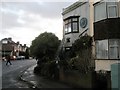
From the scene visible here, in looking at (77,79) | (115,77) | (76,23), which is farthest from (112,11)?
(76,23)

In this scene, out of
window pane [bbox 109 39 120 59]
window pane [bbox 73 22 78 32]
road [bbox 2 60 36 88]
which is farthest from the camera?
window pane [bbox 73 22 78 32]

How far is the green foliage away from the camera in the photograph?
2775 centimetres

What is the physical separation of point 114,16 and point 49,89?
672cm

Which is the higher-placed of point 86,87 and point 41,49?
point 41,49

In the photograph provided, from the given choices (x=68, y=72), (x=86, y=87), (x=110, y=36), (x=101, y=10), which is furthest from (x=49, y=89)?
(x=101, y=10)

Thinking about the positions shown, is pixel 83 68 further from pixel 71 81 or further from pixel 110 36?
pixel 110 36

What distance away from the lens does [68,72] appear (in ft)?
62.7

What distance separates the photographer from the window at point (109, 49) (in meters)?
18.1

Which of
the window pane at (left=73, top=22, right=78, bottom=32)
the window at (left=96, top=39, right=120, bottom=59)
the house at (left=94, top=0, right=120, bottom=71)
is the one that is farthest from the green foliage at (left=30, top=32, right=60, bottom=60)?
the window at (left=96, top=39, right=120, bottom=59)

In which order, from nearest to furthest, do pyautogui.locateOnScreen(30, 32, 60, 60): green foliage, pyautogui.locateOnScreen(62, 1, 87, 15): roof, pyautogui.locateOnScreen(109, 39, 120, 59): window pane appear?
pyautogui.locateOnScreen(109, 39, 120, 59): window pane → pyautogui.locateOnScreen(30, 32, 60, 60): green foliage → pyautogui.locateOnScreen(62, 1, 87, 15): roof

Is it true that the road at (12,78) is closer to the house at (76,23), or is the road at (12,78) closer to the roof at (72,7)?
the house at (76,23)

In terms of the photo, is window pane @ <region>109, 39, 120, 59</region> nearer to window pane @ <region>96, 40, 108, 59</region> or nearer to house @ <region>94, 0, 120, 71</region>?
house @ <region>94, 0, 120, 71</region>

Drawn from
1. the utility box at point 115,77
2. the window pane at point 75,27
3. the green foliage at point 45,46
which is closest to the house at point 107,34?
the utility box at point 115,77

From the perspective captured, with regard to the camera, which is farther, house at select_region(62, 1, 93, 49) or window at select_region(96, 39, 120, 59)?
house at select_region(62, 1, 93, 49)
